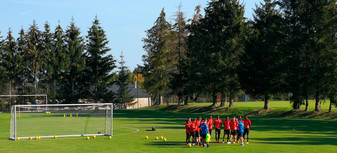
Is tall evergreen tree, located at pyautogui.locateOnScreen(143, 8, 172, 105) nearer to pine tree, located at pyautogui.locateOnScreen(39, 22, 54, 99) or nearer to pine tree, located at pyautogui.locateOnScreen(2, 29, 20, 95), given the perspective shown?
pine tree, located at pyautogui.locateOnScreen(39, 22, 54, 99)

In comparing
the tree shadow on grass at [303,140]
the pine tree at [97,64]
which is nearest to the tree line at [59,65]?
the pine tree at [97,64]

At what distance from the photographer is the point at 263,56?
206ft

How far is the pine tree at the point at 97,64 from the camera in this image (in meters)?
90.3

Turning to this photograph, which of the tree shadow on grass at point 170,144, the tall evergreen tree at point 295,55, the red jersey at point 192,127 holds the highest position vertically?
the tall evergreen tree at point 295,55

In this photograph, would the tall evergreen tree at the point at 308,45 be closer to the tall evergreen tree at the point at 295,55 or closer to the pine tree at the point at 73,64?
the tall evergreen tree at the point at 295,55

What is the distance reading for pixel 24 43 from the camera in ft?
305

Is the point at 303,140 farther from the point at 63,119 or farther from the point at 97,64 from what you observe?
the point at 97,64

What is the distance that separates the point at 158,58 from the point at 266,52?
38865 millimetres

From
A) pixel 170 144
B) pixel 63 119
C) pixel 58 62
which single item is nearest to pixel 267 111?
pixel 63 119

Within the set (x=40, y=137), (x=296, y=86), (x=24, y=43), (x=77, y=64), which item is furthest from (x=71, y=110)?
(x=24, y=43)

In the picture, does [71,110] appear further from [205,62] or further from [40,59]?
[40,59]

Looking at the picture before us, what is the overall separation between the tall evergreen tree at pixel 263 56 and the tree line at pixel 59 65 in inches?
1408

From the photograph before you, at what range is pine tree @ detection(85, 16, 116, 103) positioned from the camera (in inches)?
3556

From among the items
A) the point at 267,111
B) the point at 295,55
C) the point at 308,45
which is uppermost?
the point at 308,45
